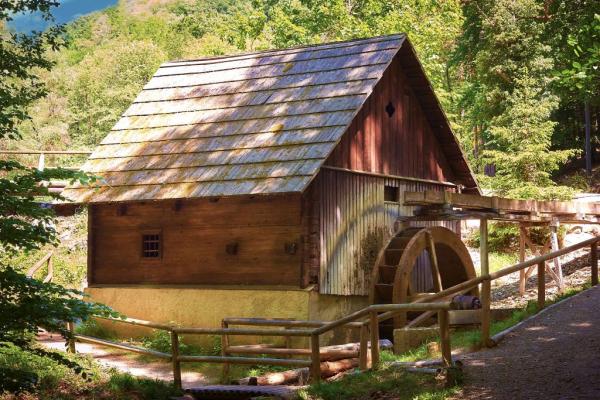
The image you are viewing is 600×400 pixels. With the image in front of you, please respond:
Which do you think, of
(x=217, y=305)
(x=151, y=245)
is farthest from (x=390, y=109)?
(x=151, y=245)

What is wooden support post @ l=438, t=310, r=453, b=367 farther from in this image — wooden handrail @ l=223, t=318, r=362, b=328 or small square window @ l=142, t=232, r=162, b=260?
small square window @ l=142, t=232, r=162, b=260

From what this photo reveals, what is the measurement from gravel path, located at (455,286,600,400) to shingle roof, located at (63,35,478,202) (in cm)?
581

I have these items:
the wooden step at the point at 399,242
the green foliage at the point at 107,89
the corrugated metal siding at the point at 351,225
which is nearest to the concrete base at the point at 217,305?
the corrugated metal siding at the point at 351,225

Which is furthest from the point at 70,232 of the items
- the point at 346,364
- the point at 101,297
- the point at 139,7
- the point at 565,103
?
the point at 139,7

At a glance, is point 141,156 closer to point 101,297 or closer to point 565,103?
point 101,297

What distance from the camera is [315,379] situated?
1280 centimetres

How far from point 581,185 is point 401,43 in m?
20.9

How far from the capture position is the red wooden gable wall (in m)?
20.1

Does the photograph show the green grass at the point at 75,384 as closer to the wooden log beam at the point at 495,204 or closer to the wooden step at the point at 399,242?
the wooden log beam at the point at 495,204

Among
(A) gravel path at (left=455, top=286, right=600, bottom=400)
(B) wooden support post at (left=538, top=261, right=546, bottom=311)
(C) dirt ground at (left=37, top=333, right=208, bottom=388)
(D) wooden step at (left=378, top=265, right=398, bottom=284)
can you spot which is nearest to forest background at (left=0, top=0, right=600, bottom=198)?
(D) wooden step at (left=378, top=265, right=398, bottom=284)

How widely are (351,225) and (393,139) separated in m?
3.01

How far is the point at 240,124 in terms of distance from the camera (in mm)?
20750

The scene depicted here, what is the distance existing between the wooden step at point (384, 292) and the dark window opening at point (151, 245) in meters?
5.29

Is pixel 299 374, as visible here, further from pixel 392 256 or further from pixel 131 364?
pixel 392 256
